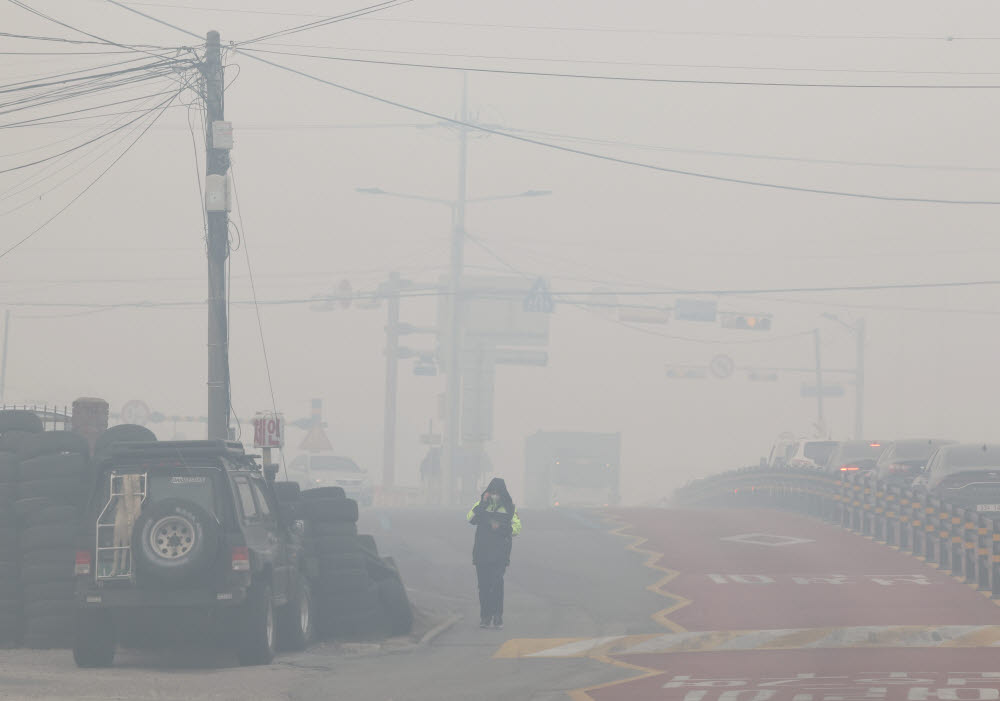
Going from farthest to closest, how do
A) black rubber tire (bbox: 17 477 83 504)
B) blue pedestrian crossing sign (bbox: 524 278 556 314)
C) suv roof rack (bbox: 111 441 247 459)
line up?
blue pedestrian crossing sign (bbox: 524 278 556 314) < black rubber tire (bbox: 17 477 83 504) < suv roof rack (bbox: 111 441 247 459)

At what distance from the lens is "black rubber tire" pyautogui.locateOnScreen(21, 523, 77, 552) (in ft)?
Result: 49.9

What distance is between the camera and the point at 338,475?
4722 cm

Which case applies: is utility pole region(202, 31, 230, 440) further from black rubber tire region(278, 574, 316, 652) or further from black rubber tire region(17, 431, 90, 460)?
black rubber tire region(278, 574, 316, 652)

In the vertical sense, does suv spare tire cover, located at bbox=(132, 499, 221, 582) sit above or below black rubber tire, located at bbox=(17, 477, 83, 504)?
below

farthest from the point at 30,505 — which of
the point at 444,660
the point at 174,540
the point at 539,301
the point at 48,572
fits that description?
the point at 539,301

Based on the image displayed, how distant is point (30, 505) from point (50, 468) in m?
0.44

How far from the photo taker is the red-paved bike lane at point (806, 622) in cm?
1245

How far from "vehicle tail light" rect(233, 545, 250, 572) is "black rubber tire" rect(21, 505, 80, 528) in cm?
279

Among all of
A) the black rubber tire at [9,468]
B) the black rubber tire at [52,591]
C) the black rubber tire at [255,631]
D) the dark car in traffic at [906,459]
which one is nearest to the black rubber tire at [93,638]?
the black rubber tire at [255,631]

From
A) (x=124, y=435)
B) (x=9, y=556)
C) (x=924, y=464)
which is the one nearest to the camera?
(x=9, y=556)

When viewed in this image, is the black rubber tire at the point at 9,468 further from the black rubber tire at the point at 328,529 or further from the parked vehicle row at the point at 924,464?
the parked vehicle row at the point at 924,464

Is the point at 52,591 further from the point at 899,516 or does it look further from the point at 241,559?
the point at 899,516

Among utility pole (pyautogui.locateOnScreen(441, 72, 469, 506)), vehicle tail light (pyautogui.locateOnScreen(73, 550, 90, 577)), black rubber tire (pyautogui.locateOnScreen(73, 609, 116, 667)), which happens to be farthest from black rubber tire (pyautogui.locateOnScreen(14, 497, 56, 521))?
utility pole (pyautogui.locateOnScreen(441, 72, 469, 506))

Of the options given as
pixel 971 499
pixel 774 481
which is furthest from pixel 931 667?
pixel 774 481
